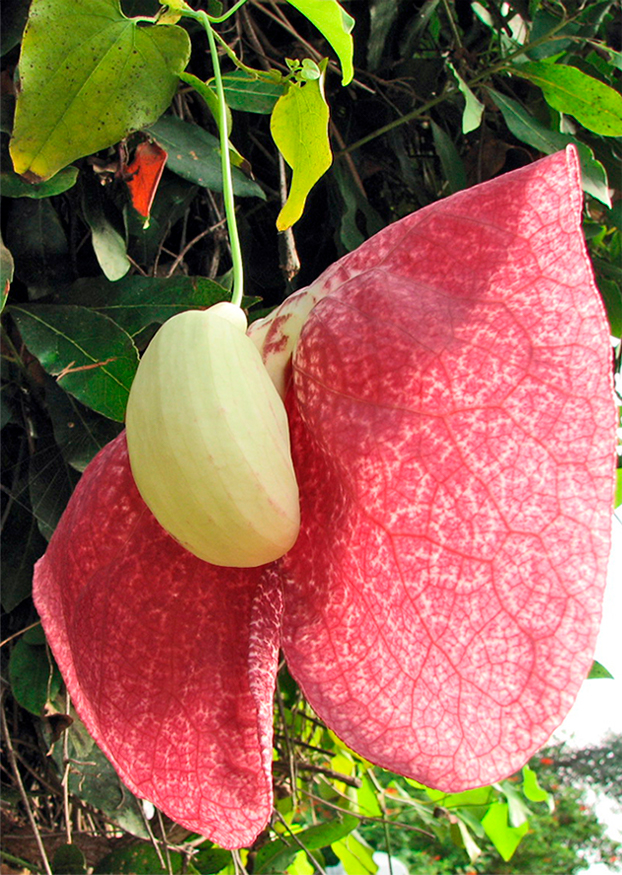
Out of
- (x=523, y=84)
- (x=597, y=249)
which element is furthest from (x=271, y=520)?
(x=597, y=249)

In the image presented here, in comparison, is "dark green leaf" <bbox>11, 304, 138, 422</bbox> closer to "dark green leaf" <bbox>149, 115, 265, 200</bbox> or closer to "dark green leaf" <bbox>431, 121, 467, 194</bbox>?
"dark green leaf" <bbox>149, 115, 265, 200</bbox>

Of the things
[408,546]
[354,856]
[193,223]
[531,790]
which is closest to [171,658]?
[408,546]

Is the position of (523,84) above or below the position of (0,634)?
above

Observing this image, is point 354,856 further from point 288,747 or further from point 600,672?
point 600,672

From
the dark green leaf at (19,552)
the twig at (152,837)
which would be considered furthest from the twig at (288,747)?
the dark green leaf at (19,552)

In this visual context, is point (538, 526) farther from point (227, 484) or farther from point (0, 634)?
point (0, 634)

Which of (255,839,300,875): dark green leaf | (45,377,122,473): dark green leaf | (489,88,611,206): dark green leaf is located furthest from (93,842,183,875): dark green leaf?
(489,88,611,206): dark green leaf

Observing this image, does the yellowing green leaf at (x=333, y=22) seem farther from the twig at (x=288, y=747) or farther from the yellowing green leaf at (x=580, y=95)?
the twig at (x=288, y=747)
